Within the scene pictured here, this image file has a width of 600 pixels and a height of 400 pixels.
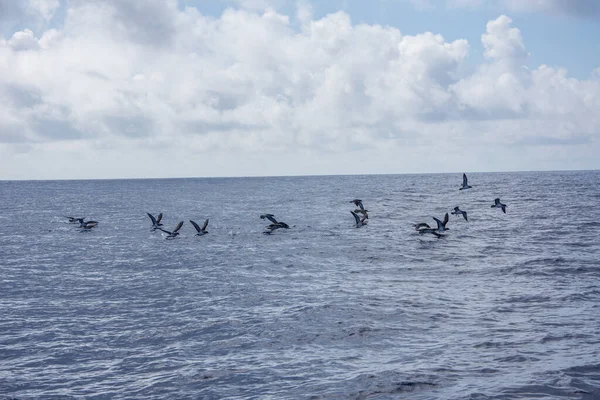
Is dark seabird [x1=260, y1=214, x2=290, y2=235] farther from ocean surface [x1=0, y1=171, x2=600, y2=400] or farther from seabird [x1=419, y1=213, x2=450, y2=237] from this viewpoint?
seabird [x1=419, y1=213, x2=450, y2=237]

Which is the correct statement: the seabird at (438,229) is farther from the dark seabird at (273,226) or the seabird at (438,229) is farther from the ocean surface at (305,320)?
the dark seabird at (273,226)

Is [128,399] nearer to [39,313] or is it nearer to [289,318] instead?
[289,318]

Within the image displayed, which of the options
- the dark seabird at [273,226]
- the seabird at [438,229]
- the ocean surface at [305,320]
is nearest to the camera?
the ocean surface at [305,320]

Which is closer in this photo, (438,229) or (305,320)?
(305,320)

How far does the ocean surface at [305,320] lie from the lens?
15766mm

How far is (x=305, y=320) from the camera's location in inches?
867

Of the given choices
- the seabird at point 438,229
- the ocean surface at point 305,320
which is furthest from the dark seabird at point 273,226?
the seabird at point 438,229

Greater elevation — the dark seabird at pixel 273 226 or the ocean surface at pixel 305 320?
the dark seabird at pixel 273 226

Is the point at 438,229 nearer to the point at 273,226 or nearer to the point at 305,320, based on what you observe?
the point at 273,226

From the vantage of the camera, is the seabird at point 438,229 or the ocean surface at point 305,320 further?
the seabird at point 438,229

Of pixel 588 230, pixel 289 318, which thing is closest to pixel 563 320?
pixel 289 318

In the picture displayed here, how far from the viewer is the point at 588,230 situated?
48.9 metres

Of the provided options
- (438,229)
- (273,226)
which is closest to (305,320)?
(438,229)

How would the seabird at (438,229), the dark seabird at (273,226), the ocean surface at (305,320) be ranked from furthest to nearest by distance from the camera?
the dark seabird at (273,226), the seabird at (438,229), the ocean surface at (305,320)
